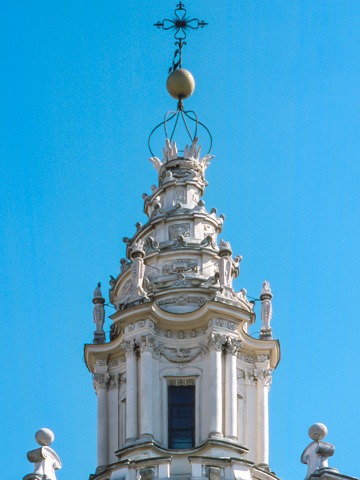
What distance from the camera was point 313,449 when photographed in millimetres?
46406

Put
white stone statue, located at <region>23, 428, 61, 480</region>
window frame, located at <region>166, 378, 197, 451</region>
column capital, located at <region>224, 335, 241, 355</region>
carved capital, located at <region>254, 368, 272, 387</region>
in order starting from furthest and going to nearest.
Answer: carved capital, located at <region>254, 368, 272, 387</region> → column capital, located at <region>224, 335, 241, 355</region> → window frame, located at <region>166, 378, 197, 451</region> → white stone statue, located at <region>23, 428, 61, 480</region>

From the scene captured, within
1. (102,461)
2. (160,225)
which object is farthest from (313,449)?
(160,225)

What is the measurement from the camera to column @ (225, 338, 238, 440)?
47.7m

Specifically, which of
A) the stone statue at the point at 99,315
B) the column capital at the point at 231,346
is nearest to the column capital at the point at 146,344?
the column capital at the point at 231,346

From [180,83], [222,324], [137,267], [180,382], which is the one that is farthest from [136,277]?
[180,83]

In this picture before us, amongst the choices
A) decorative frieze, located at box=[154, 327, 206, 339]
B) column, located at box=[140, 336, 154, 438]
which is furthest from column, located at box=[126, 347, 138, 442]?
decorative frieze, located at box=[154, 327, 206, 339]

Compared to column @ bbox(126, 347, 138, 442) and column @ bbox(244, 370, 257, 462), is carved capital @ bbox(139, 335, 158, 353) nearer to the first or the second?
column @ bbox(126, 347, 138, 442)

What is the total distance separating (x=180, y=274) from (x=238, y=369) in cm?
357

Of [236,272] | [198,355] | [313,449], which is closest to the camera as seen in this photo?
[313,449]

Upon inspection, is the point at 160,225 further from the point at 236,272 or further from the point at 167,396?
the point at 167,396

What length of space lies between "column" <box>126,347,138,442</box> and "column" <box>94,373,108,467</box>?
168cm

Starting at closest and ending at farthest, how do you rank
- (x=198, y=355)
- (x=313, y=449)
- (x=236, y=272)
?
(x=313, y=449)
(x=198, y=355)
(x=236, y=272)

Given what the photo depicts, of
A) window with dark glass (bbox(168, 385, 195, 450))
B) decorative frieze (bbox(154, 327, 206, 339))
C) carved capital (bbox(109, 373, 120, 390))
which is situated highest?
decorative frieze (bbox(154, 327, 206, 339))

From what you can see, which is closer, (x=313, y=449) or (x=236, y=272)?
(x=313, y=449)
